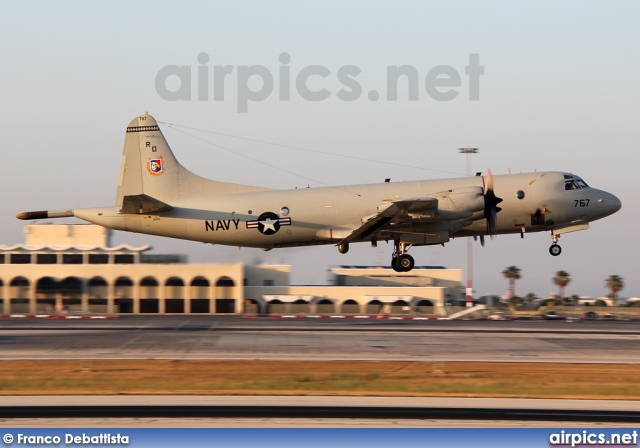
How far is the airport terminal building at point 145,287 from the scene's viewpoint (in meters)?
57.6

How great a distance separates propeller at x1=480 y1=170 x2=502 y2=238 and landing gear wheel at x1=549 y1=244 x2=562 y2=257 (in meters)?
3.12

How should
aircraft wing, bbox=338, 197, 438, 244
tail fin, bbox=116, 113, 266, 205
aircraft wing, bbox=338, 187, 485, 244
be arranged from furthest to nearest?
1. tail fin, bbox=116, 113, 266, 205
2. aircraft wing, bbox=338, 187, 485, 244
3. aircraft wing, bbox=338, 197, 438, 244

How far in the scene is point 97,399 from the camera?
2406cm

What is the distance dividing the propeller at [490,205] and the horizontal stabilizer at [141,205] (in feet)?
46.6

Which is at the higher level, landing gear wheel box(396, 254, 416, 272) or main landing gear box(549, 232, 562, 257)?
main landing gear box(549, 232, 562, 257)

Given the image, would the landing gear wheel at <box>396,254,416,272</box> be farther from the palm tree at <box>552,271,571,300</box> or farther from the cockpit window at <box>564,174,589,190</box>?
the palm tree at <box>552,271,571,300</box>

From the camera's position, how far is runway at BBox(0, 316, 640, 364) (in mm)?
33375

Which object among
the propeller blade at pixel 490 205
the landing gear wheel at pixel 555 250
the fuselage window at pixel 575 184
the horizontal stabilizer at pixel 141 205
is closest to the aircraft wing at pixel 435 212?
the propeller blade at pixel 490 205

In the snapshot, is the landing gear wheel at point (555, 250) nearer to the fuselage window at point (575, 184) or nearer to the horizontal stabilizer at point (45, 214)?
→ the fuselage window at point (575, 184)

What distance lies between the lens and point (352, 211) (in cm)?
3572

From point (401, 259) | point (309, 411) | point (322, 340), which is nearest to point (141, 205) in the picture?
point (322, 340)

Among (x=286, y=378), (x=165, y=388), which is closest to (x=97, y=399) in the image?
(x=165, y=388)

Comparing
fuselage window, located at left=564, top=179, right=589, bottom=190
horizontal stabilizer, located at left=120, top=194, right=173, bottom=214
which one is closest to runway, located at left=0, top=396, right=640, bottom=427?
horizontal stabilizer, located at left=120, top=194, right=173, bottom=214

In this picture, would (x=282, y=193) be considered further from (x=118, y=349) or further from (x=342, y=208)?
(x=118, y=349)
